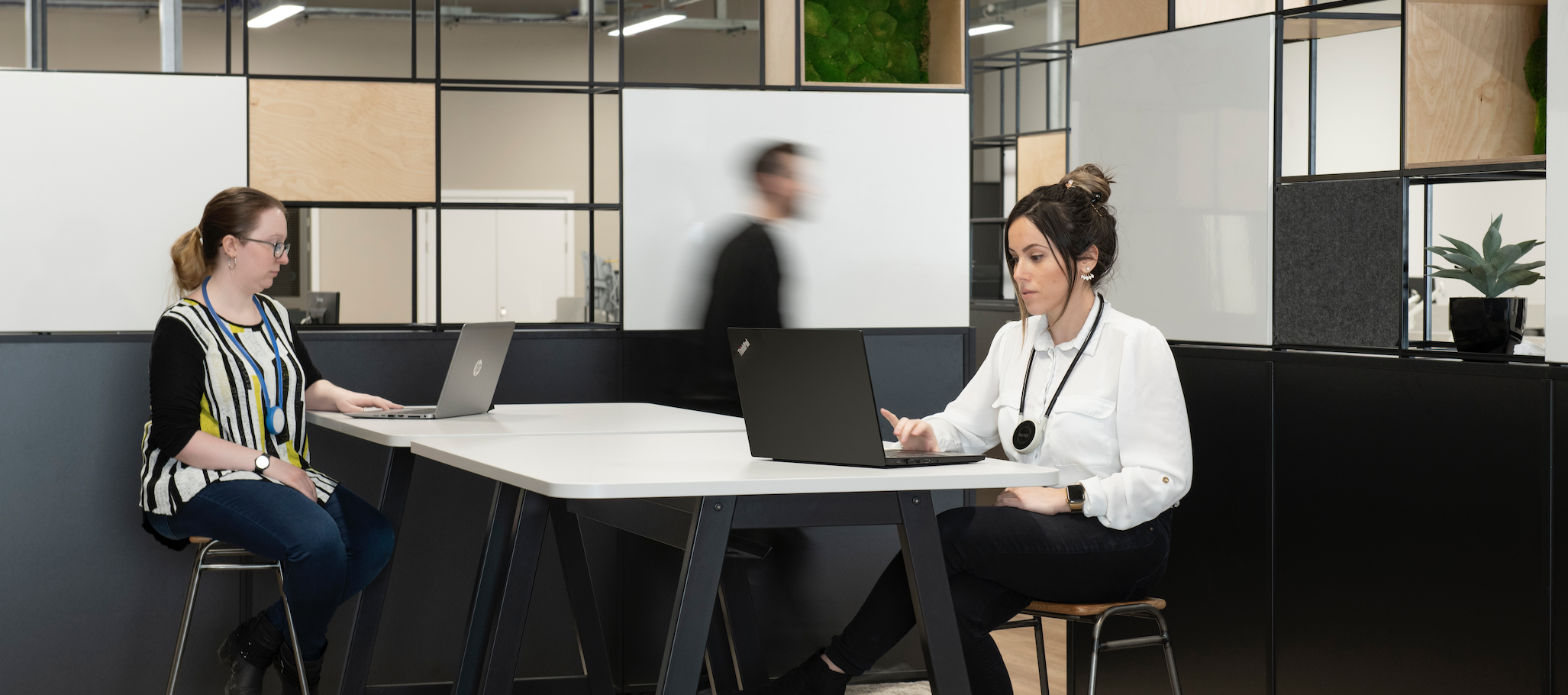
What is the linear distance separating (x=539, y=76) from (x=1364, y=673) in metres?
9.35

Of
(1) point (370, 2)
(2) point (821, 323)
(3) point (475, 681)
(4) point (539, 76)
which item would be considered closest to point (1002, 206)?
(4) point (539, 76)

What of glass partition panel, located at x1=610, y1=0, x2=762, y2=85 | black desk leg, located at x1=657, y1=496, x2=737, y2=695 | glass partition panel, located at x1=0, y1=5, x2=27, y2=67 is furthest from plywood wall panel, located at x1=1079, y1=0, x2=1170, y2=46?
glass partition panel, located at x1=0, y1=5, x2=27, y2=67

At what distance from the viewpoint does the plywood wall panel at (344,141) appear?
3.32 metres

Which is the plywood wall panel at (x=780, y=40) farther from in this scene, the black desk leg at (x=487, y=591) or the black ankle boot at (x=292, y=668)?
the black ankle boot at (x=292, y=668)

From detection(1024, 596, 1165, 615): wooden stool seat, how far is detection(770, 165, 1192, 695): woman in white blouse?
1 cm

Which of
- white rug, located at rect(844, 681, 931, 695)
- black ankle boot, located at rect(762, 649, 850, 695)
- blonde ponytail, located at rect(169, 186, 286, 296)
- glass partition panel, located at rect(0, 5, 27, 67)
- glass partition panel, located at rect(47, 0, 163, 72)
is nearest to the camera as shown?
black ankle boot, located at rect(762, 649, 850, 695)

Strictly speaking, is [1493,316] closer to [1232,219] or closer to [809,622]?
[1232,219]

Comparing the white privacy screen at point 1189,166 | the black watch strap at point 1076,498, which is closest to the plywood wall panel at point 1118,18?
the white privacy screen at point 1189,166

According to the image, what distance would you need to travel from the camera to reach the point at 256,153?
10.9ft

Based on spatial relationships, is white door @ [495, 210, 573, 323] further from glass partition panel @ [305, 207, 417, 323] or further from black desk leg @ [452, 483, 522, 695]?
black desk leg @ [452, 483, 522, 695]

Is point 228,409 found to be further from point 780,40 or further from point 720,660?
point 780,40

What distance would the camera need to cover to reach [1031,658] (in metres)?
4.00

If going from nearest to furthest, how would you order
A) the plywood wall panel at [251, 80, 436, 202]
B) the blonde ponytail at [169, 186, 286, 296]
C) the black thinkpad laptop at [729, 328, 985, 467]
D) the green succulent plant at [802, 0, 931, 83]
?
the black thinkpad laptop at [729, 328, 985, 467]
the blonde ponytail at [169, 186, 286, 296]
the plywood wall panel at [251, 80, 436, 202]
the green succulent plant at [802, 0, 931, 83]

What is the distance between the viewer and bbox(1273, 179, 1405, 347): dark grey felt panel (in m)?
2.72
